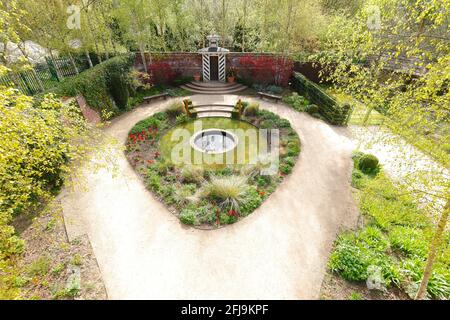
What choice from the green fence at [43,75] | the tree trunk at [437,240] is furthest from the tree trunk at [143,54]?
the tree trunk at [437,240]

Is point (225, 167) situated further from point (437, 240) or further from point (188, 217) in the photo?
Result: point (437, 240)

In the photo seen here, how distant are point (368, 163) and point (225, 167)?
615 cm

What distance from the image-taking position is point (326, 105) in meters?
14.0

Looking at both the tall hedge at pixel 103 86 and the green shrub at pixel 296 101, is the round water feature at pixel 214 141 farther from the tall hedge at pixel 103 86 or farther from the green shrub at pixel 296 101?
the tall hedge at pixel 103 86

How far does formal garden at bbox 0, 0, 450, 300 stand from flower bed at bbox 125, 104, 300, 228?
71 mm

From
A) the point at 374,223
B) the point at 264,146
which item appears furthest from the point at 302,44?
the point at 374,223

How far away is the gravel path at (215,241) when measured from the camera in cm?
596

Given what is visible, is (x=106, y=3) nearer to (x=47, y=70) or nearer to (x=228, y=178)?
(x=47, y=70)

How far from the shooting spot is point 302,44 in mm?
18703

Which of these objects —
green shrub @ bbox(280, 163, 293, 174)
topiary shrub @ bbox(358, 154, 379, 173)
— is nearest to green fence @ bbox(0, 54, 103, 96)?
green shrub @ bbox(280, 163, 293, 174)

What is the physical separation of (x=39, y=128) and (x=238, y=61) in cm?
1628

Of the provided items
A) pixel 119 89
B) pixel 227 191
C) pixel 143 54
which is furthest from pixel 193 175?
pixel 143 54

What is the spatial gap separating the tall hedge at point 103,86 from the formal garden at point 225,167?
85 mm

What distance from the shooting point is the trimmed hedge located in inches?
516
